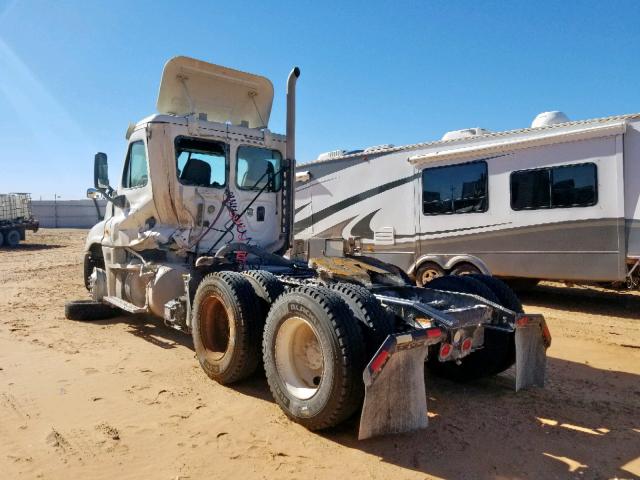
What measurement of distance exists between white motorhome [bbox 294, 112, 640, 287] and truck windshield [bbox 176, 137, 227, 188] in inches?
66.5

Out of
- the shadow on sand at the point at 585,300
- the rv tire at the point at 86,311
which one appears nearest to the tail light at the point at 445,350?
the rv tire at the point at 86,311

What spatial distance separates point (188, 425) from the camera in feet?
12.5

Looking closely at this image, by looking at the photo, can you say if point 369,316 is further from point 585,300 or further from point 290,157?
point 585,300

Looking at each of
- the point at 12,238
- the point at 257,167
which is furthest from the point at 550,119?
the point at 12,238

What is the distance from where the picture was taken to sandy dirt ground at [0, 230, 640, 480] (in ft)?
10.4

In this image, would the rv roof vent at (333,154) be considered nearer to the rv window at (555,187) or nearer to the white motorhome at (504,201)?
the white motorhome at (504,201)

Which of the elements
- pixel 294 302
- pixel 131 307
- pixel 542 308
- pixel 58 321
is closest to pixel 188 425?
pixel 294 302

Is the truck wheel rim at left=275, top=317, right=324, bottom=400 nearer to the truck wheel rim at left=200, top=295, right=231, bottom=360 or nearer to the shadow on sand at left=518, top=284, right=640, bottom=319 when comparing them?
the truck wheel rim at left=200, top=295, right=231, bottom=360

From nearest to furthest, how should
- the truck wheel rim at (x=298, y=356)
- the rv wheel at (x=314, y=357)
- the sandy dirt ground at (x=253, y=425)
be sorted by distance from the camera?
the sandy dirt ground at (x=253, y=425) < the rv wheel at (x=314, y=357) < the truck wheel rim at (x=298, y=356)

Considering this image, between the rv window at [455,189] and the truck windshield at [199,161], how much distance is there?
482 cm

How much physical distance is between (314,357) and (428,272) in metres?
6.48

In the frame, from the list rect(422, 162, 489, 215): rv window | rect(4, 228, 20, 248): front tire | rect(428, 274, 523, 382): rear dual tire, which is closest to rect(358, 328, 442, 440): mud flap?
rect(428, 274, 523, 382): rear dual tire

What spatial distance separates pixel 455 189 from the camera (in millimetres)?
9578

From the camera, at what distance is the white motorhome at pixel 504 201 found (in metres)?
7.80
